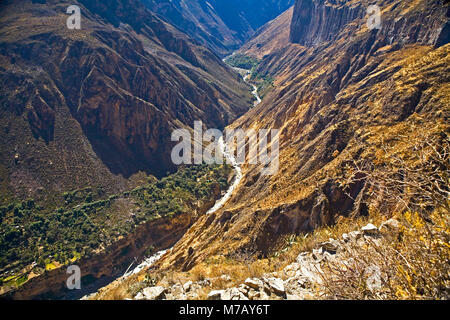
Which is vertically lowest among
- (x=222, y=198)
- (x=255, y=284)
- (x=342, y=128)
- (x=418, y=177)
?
(x=222, y=198)

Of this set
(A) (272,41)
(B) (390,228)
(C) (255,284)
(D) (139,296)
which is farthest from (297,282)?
(A) (272,41)

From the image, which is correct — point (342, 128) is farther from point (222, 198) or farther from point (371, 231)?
point (371, 231)

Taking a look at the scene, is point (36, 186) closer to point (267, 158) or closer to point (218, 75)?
point (267, 158)

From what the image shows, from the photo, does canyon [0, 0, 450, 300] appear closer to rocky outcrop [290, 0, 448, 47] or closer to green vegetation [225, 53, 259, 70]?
rocky outcrop [290, 0, 448, 47]

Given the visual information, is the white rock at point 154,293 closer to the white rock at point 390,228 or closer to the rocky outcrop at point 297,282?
the rocky outcrop at point 297,282

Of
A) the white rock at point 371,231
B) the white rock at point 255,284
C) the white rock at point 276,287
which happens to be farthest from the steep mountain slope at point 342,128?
the white rock at point 255,284
